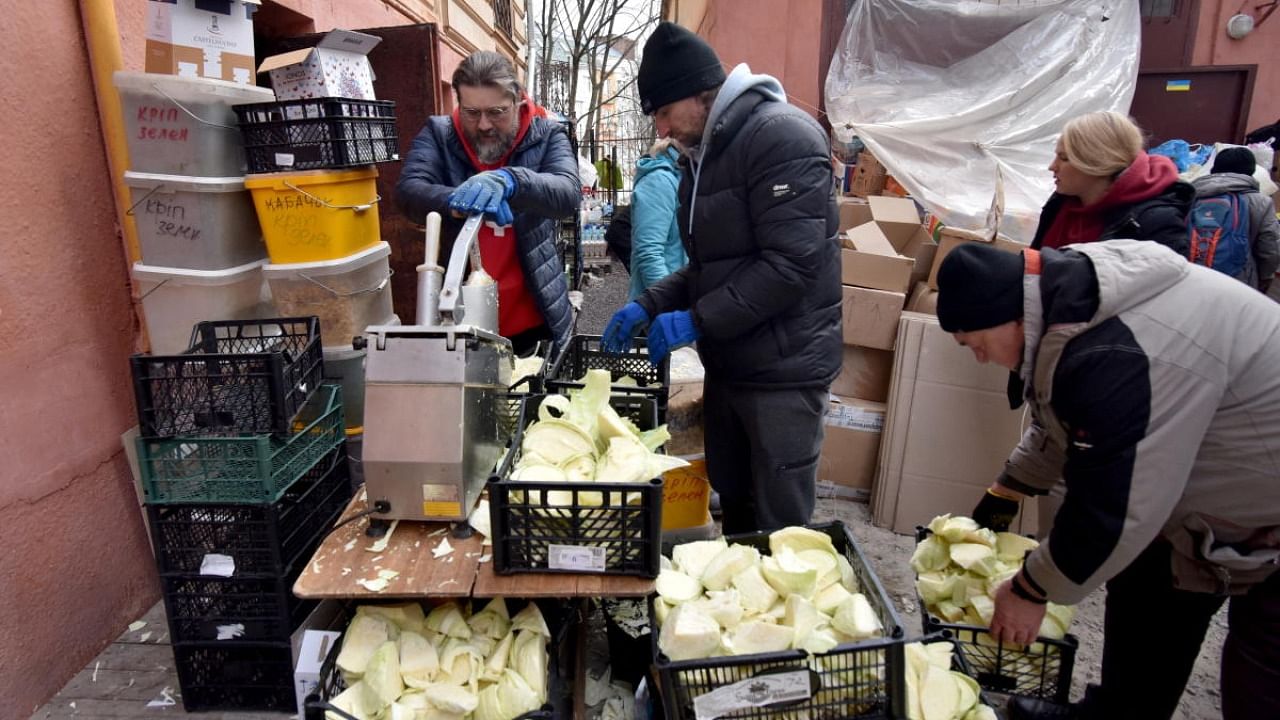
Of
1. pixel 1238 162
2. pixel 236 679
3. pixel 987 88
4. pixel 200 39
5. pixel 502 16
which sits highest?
pixel 502 16

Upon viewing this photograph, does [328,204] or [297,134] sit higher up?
[297,134]

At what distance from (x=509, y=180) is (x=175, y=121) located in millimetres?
1198

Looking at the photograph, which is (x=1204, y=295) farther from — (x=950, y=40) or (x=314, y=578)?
(x=950, y=40)

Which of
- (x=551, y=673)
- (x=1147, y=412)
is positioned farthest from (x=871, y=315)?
(x=551, y=673)

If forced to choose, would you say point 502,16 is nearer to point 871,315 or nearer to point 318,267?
point 871,315

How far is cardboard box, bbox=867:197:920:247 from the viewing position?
5379 mm

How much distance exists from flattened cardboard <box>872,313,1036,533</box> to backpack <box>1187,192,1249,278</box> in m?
1.14

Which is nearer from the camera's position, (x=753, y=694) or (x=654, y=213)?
(x=753, y=694)

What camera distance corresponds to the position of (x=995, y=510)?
7.72 ft

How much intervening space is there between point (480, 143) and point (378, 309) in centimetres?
89

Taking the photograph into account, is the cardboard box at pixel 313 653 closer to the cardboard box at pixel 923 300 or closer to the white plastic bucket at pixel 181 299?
the white plastic bucket at pixel 181 299

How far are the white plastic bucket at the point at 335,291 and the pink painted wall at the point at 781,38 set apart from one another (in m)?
5.69

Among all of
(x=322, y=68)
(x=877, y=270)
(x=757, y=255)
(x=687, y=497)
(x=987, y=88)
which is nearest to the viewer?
(x=757, y=255)

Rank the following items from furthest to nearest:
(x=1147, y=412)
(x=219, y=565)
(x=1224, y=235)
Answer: (x=1224, y=235) → (x=219, y=565) → (x=1147, y=412)
